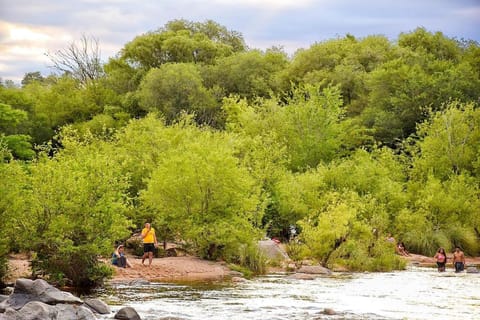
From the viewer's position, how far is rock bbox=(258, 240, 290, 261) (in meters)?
45.2

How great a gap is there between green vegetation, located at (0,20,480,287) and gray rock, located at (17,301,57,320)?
315 inches

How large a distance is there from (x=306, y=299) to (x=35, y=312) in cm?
1233

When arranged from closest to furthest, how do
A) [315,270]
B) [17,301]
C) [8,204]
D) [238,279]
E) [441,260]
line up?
[17,301] < [8,204] < [238,279] < [315,270] < [441,260]

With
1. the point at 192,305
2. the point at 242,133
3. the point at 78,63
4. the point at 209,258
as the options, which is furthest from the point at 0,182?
the point at 78,63

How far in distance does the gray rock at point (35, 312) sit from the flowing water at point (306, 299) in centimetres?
335

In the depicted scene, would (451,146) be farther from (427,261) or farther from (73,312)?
(73,312)

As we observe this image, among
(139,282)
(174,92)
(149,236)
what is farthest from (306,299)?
(174,92)

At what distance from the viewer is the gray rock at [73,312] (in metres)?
23.0

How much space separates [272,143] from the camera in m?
66.9

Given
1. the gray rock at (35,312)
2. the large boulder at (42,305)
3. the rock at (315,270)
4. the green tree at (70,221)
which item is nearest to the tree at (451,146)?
the rock at (315,270)

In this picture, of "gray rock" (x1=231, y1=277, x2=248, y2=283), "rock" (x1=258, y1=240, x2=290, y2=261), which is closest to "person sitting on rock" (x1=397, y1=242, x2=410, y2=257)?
"rock" (x1=258, y1=240, x2=290, y2=261)

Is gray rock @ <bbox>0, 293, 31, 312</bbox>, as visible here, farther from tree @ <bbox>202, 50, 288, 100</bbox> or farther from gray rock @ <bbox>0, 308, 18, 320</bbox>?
tree @ <bbox>202, 50, 288, 100</bbox>

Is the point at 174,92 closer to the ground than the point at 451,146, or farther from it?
farther from it

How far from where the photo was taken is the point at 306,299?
30812 millimetres
